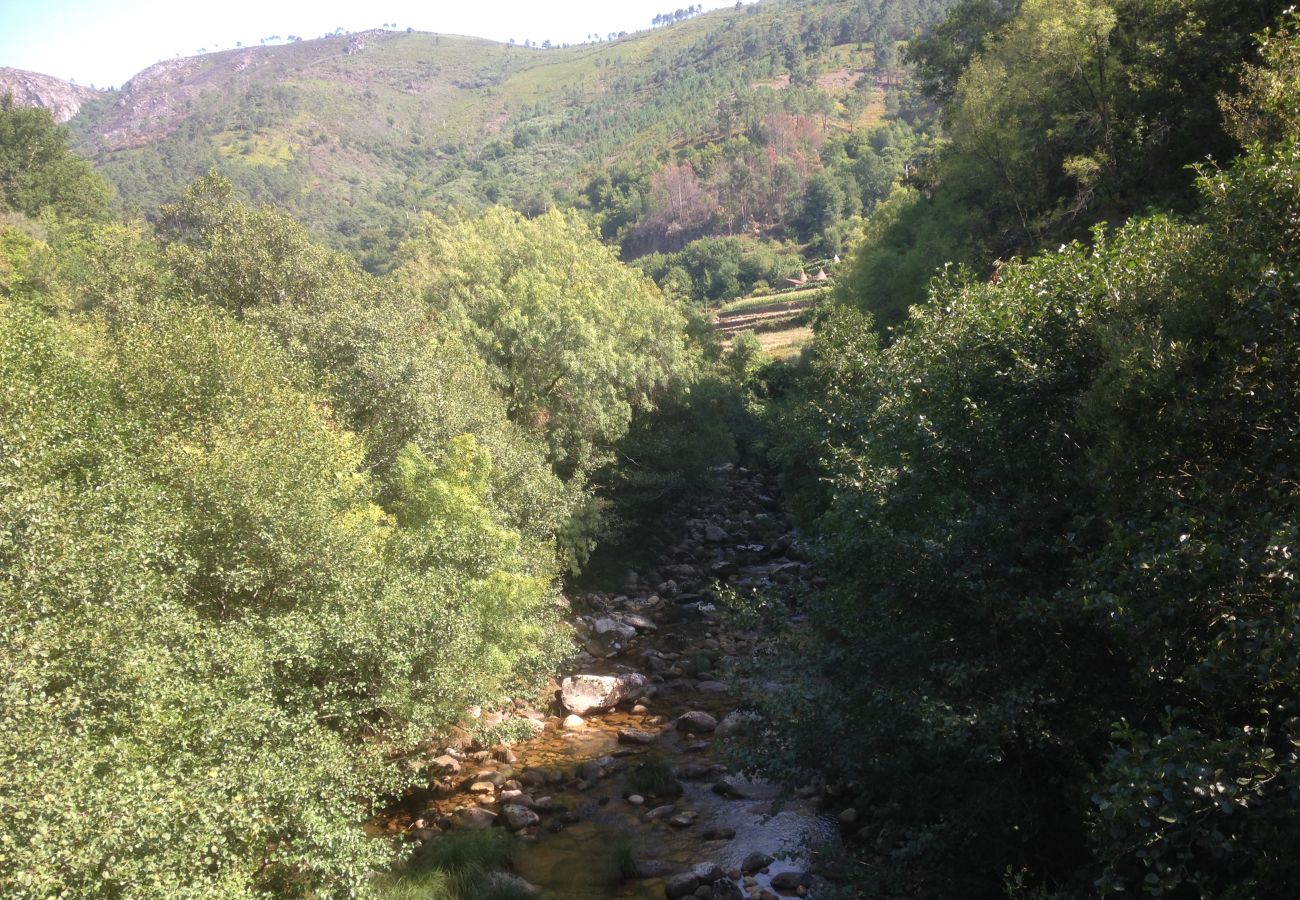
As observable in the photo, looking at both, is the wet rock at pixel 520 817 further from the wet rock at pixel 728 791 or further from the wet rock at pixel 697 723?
the wet rock at pixel 697 723

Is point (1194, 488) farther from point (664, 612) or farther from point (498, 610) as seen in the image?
point (664, 612)

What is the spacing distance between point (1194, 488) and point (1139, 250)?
5.27 m

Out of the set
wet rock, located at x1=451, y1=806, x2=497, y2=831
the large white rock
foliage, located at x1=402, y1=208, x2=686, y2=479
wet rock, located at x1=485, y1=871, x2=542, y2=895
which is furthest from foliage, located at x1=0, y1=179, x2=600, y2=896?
foliage, located at x1=402, y1=208, x2=686, y2=479

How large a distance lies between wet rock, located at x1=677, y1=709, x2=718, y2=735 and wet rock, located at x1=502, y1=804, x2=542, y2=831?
6162 mm

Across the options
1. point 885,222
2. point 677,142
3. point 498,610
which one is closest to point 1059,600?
point 498,610

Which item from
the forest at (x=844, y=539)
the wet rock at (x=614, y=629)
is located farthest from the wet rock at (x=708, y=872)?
the wet rock at (x=614, y=629)

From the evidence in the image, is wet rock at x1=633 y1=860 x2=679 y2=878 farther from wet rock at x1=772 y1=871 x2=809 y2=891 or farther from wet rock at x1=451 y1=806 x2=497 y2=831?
wet rock at x1=451 y1=806 x2=497 y2=831

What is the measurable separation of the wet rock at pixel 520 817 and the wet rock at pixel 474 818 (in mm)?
414

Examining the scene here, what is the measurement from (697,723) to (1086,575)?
1726 cm

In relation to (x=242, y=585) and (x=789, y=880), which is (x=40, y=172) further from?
(x=789, y=880)

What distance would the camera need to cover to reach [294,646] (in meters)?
17.1

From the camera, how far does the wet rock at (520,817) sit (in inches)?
834

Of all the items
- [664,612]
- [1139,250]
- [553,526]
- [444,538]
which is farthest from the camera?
[664,612]

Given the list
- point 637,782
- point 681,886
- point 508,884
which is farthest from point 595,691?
point 681,886
